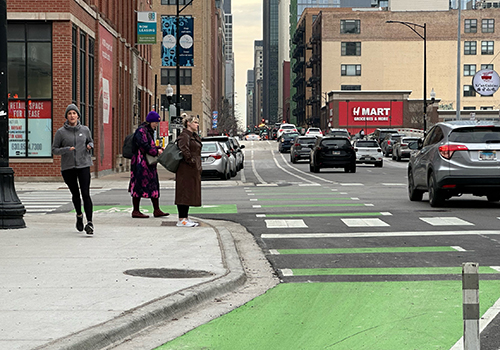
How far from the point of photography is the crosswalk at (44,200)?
17844mm

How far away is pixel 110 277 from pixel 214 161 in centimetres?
2236

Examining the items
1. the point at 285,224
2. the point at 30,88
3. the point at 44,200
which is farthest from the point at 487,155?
the point at 30,88

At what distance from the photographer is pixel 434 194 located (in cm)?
1647

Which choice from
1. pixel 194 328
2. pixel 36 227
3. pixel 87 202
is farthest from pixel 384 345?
pixel 36 227

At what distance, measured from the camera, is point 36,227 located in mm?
13102

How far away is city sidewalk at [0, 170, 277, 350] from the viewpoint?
5.94 meters

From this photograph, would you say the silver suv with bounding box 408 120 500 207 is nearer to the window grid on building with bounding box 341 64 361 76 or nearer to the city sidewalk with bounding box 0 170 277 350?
the city sidewalk with bounding box 0 170 277 350

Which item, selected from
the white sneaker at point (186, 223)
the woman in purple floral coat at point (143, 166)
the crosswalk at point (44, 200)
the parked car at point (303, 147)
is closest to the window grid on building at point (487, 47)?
the parked car at point (303, 147)

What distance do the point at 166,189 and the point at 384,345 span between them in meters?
19.9

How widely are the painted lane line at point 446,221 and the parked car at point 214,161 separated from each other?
54.7 feet

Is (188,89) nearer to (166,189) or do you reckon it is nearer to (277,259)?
(166,189)

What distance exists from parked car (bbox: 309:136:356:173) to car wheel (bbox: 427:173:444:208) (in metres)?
19.1

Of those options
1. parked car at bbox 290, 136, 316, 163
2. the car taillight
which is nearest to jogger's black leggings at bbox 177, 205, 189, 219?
the car taillight

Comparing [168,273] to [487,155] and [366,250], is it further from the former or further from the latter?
[487,155]
